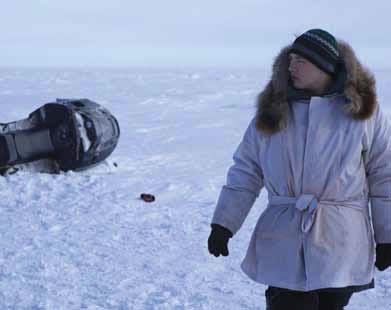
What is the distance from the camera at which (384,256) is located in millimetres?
2088

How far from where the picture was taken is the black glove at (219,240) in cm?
216

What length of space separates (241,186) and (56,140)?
219 inches

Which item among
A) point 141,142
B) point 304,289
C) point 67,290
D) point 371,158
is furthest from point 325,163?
point 141,142

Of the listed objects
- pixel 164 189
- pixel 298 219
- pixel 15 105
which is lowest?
pixel 15 105

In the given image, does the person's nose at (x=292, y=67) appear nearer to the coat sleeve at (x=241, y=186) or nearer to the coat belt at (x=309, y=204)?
the coat sleeve at (x=241, y=186)

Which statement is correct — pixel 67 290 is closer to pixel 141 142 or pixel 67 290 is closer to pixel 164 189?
pixel 164 189

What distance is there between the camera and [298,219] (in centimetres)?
206

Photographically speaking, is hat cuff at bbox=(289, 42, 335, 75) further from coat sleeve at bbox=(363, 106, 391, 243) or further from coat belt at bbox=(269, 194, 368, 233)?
coat belt at bbox=(269, 194, 368, 233)

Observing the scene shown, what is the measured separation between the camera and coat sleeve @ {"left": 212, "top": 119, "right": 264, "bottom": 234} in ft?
7.18

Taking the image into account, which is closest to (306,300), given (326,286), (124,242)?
(326,286)

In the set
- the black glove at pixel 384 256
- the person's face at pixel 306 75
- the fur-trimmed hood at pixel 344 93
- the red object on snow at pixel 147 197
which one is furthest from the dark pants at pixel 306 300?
the red object on snow at pixel 147 197

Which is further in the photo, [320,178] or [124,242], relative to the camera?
Answer: [124,242]

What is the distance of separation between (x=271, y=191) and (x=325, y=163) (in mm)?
241

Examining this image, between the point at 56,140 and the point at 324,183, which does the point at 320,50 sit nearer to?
the point at 324,183
